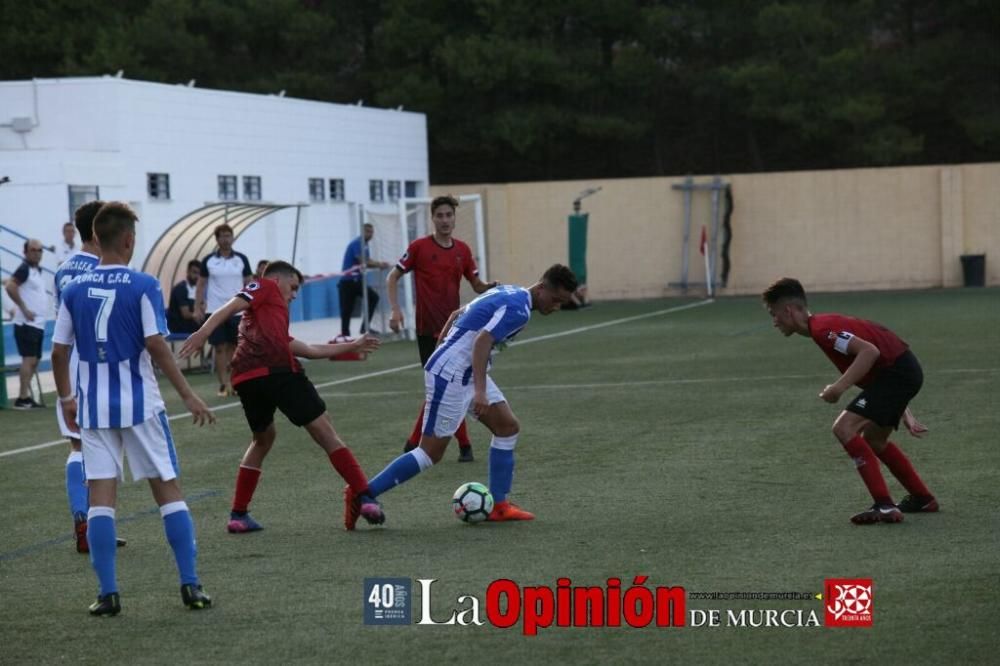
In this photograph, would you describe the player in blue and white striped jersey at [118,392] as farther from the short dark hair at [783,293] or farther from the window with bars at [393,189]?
the window with bars at [393,189]

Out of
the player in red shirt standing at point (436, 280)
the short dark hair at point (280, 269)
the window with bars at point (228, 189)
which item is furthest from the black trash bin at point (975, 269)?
the short dark hair at point (280, 269)

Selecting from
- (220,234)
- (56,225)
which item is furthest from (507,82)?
(220,234)

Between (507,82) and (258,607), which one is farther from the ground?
(507,82)

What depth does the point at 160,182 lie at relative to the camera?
A: 30.1m

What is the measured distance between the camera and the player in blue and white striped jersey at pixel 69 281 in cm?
830

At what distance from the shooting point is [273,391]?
9.22 m

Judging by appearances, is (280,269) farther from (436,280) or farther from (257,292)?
(436,280)

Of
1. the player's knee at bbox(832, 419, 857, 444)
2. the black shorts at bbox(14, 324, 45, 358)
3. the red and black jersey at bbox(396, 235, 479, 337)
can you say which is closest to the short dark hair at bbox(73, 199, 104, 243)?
the player's knee at bbox(832, 419, 857, 444)

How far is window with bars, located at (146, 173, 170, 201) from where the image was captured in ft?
97.3

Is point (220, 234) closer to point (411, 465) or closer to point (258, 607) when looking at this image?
point (411, 465)

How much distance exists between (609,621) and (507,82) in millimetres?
39477

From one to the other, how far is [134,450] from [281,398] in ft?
6.69

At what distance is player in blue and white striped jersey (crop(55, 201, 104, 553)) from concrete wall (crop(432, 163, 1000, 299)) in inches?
1188

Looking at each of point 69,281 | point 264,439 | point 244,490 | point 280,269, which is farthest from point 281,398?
point 69,281
